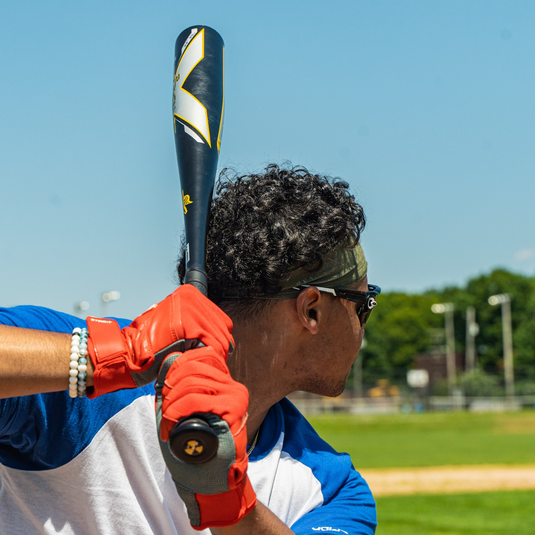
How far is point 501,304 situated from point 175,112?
78.0 m

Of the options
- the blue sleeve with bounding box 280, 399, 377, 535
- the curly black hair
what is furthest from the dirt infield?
the curly black hair

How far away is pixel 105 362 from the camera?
1527 mm

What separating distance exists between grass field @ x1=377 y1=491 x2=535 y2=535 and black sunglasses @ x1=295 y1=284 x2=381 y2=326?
743 cm

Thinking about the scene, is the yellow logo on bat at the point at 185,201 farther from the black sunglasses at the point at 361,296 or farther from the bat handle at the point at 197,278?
the black sunglasses at the point at 361,296

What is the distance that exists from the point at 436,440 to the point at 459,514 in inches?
642

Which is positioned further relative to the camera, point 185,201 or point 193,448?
point 185,201

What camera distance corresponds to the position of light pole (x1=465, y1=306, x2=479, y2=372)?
7393 cm

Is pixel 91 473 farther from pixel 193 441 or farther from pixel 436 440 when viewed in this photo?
pixel 436 440

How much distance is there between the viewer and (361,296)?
244cm

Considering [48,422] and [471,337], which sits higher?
[471,337]

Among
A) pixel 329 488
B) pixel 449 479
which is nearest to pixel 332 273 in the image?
pixel 329 488

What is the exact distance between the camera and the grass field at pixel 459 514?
9.26 metres

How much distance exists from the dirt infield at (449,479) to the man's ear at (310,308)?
11425mm

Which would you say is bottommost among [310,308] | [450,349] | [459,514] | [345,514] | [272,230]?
[459,514]
